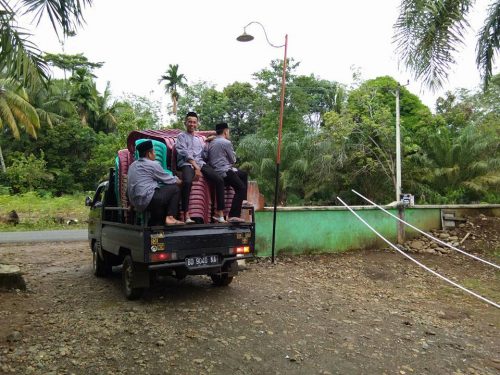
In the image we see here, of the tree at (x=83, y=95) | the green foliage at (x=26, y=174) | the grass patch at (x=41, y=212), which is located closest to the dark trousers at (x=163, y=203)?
the grass patch at (x=41, y=212)

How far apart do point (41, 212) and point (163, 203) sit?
1887 cm

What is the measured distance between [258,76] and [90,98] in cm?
1618

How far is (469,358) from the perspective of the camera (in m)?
4.83

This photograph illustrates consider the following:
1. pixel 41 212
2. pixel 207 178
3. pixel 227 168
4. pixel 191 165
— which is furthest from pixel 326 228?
pixel 41 212

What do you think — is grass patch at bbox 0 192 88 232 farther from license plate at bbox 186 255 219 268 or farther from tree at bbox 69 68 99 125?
license plate at bbox 186 255 219 268

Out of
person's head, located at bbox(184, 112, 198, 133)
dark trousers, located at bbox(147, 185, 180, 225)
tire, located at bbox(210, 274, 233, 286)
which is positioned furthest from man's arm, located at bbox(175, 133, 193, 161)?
tire, located at bbox(210, 274, 233, 286)

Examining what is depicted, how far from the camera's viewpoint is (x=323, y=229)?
35.3 ft

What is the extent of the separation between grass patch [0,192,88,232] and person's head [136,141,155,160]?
542 inches

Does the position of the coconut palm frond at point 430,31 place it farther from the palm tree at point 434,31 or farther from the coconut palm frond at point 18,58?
the coconut palm frond at point 18,58

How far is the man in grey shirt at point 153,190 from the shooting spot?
583 cm

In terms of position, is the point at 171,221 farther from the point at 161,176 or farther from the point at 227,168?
the point at 227,168

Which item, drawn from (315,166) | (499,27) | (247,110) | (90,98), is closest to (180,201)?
(499,27)

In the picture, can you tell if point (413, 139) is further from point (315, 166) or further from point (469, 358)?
point (469, 358)

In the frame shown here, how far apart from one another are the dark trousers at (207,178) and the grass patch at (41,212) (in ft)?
45.2
